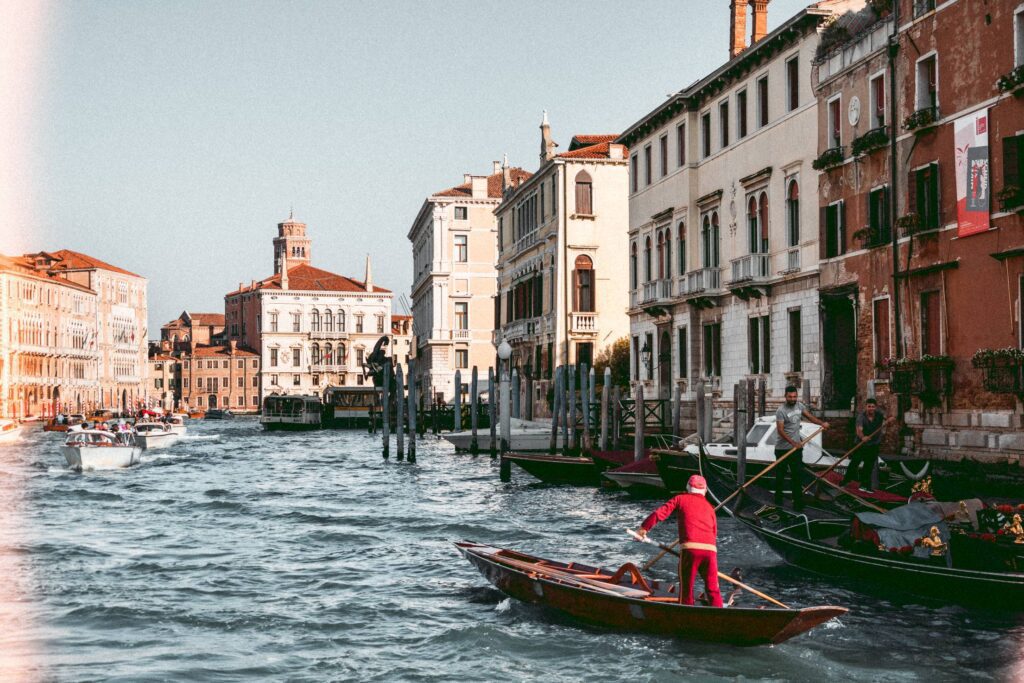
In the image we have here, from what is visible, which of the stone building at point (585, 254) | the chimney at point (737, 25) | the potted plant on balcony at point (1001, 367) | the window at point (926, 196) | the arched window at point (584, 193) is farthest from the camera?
the arched window at point (584, 193)

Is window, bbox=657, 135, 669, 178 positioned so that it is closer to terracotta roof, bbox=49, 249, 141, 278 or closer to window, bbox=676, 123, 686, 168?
window, bbox=676, 123, 686, 168

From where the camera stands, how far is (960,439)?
18.7 m

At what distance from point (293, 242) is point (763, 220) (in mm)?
114452

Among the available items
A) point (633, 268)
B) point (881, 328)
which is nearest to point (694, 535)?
point (881, 328)

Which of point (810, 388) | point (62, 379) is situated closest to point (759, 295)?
point (810, 388)

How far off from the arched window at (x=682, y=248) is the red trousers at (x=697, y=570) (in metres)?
21.2

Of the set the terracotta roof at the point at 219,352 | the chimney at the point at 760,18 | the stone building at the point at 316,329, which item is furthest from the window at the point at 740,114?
the terracotta roof at the point at 219,352

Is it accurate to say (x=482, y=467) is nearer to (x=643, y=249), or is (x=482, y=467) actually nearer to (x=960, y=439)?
(x=643, y=249)

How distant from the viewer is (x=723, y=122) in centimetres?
2878

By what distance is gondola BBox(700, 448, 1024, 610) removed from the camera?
417 inches

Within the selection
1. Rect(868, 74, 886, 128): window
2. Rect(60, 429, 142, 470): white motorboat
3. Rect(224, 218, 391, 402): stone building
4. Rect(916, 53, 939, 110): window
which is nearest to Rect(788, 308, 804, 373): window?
Rect(868, 74, 886, 128): window

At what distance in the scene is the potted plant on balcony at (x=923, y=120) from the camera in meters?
19.8

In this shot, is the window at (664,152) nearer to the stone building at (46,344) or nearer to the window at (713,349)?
the window at (713,349)

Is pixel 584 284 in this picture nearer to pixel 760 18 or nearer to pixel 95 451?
pixel 760 18
